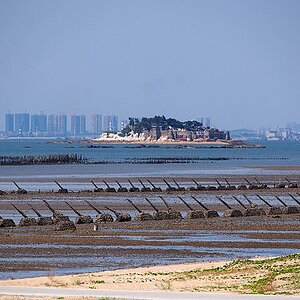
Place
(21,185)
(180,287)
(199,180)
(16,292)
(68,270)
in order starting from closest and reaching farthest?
(16,292) < (180,287) < (68,270) < (21,185) < (199,180)

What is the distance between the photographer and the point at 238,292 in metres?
24.4

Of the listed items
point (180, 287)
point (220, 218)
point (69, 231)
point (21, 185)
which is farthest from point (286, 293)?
point (21, 185)

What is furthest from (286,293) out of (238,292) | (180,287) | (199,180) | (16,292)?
(199,180)

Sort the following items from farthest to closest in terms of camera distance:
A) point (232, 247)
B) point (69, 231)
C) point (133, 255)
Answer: point (69, 231) < point (232, 247) < point (133, 255)

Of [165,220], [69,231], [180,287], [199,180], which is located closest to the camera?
[180,287]

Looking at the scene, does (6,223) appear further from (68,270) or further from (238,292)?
(238,292)

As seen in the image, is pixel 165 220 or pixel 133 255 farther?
pixel 165 220

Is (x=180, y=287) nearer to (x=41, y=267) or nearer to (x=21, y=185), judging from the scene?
(x=41, y=267)

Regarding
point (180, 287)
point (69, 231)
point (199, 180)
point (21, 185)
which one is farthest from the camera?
point (199, 180)

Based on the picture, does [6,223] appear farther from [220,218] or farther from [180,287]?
[180,287]

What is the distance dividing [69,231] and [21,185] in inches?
1764

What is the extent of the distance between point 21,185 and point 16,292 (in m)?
65.3

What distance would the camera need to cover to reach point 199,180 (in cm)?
9856

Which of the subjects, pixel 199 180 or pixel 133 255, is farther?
pixel 199 180
